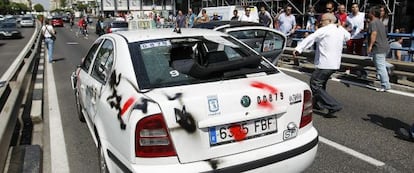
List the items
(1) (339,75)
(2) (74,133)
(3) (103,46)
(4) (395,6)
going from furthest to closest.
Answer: (4) (395,6) → (1) (339,75) → (2) (74,133) → (3) (103,46)

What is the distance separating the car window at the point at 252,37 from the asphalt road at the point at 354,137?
180 centimetres

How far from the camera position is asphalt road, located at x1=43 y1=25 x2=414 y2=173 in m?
4.09

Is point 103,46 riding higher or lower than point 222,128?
higher

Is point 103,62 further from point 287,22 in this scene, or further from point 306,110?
point 287,22

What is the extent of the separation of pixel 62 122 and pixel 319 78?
397cm

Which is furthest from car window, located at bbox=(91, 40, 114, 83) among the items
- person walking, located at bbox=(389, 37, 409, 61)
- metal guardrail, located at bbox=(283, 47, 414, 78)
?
person walking, located at bbox=(389, 37, 409, 61)

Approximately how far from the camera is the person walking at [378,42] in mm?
7465

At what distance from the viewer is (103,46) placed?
4.12m

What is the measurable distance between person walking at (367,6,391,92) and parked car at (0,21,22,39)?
2913cm

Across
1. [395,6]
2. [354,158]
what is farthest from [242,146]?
[395,6]

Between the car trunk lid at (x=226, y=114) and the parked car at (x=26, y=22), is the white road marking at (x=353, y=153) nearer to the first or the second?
the car trunk lid at (x=226, y=114)

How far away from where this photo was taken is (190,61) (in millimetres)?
3512

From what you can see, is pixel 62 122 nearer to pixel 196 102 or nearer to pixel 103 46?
pixel 103 46

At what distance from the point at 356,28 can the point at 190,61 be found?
795 cm
